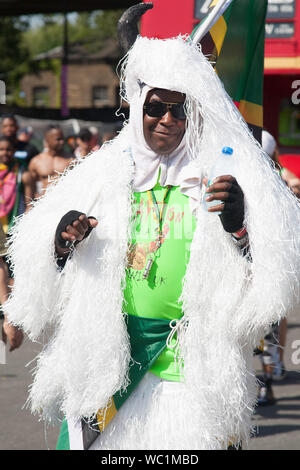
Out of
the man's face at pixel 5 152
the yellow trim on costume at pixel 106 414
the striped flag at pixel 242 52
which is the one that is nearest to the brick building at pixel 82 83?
the man's face at pixel 5 152

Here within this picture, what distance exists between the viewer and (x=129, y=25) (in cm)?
293

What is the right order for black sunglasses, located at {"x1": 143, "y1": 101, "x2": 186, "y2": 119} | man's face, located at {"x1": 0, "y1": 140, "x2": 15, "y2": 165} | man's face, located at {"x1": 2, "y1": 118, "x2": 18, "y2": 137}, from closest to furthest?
black sunglasses, located at {"x1": 143, "y1": 101, "x2": 186, "y2": 119}, man's face, located at {"x1": 0, "y1": 140, "x2": 15, "y2": 165}, man's face, located at {"x1": 2, "y1": 118, "x2": 18, "y2": 137}

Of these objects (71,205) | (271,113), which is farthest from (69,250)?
(271,113)

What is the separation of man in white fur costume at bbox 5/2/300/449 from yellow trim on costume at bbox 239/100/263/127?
376 millimetres

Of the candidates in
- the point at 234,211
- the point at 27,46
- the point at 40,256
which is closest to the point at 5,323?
the point at 40,256

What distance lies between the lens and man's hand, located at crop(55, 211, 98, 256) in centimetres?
271

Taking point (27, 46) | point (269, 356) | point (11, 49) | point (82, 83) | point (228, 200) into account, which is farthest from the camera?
point (82, 83)

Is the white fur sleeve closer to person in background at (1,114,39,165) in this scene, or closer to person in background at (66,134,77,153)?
person in background at (1,114,39,165)

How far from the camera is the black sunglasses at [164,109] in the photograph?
9.29 feet

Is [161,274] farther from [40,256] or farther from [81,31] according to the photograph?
[81,31]

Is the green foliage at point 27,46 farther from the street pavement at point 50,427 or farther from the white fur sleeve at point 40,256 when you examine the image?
the white fur sleeve at point 40,256

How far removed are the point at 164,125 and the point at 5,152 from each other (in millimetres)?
5932

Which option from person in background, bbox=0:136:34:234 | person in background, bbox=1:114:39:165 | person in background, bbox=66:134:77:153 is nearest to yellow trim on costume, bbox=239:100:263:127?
person in background, bbox=0:136:34:234

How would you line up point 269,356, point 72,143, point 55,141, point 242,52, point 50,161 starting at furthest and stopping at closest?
point 72,143 < point 55,141 < point 50,161 < point 269,356 < point 242,52
